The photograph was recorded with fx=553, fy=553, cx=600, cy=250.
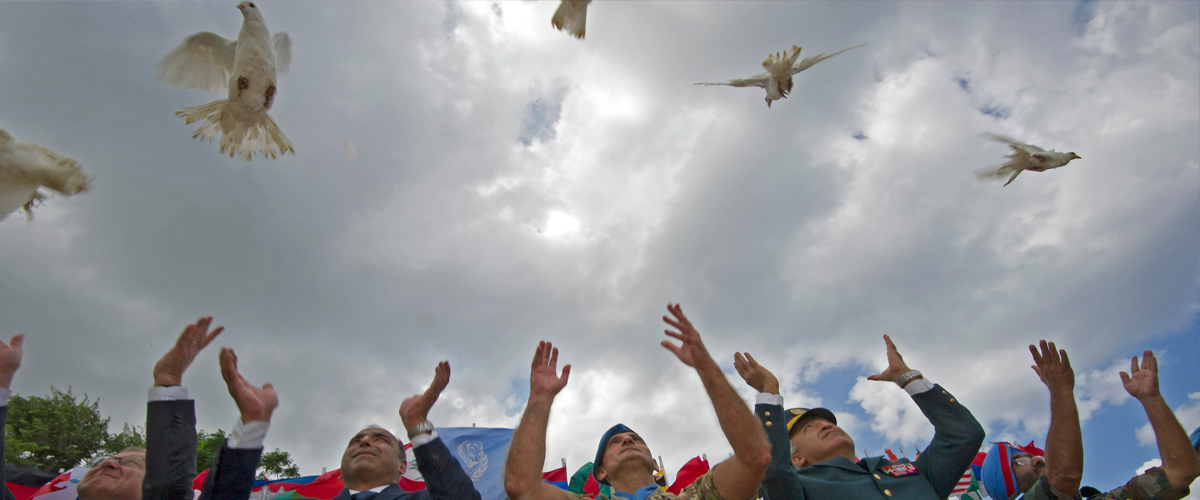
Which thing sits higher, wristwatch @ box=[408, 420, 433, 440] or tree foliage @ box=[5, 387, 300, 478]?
tree foliage @ box=[5, 387, 300, 478]

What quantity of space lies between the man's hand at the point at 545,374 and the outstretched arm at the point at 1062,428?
3.35 m

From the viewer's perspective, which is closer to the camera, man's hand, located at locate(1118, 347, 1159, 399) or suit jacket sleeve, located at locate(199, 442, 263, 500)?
suit jacket sleeve, located at locate(199, 442, 263, 500)

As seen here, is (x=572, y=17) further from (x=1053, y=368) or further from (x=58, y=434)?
(x=58, y=434)

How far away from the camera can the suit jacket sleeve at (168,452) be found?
8.95 feet

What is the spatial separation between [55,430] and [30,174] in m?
23.9

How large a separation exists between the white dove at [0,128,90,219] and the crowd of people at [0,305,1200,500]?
2.73 feet

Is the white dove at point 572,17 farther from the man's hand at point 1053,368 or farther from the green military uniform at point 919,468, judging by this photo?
the man's hand at point 1053,368

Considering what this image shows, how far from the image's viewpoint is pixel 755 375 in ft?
10.9

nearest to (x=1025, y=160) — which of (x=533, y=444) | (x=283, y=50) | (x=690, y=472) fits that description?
(x=533, y=444)

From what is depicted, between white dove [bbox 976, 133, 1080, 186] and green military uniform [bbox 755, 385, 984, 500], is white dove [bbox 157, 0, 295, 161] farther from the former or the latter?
white dove [bbox 976, 133, 1080, 186]

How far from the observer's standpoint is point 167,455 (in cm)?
279

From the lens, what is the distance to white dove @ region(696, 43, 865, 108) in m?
4.70

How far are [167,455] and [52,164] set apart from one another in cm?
192

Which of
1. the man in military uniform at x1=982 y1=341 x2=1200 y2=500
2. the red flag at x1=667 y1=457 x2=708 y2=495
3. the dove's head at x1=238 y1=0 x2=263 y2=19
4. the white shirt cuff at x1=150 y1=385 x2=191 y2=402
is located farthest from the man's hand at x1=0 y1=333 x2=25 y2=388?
the red flag at x1=667 y1=457 x2=708 y2=495
